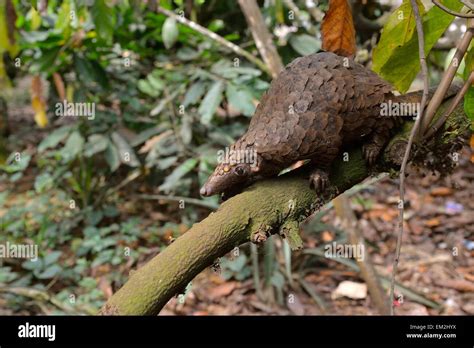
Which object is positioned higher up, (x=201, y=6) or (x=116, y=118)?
(x=201, y=6)

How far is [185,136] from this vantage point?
250cm

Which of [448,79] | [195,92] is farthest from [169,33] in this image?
[448,79]

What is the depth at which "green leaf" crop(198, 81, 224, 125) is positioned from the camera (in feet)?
7.30

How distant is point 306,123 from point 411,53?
32cm

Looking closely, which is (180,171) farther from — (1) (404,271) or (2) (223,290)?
(1) (404,271)

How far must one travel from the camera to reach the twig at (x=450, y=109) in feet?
3.19

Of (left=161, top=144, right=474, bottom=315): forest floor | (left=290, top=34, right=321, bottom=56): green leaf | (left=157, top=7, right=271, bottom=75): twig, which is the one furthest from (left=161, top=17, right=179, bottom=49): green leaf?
(left=161, top=144, right=474, bottom=315): forest floor

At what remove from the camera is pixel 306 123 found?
3.15ft
